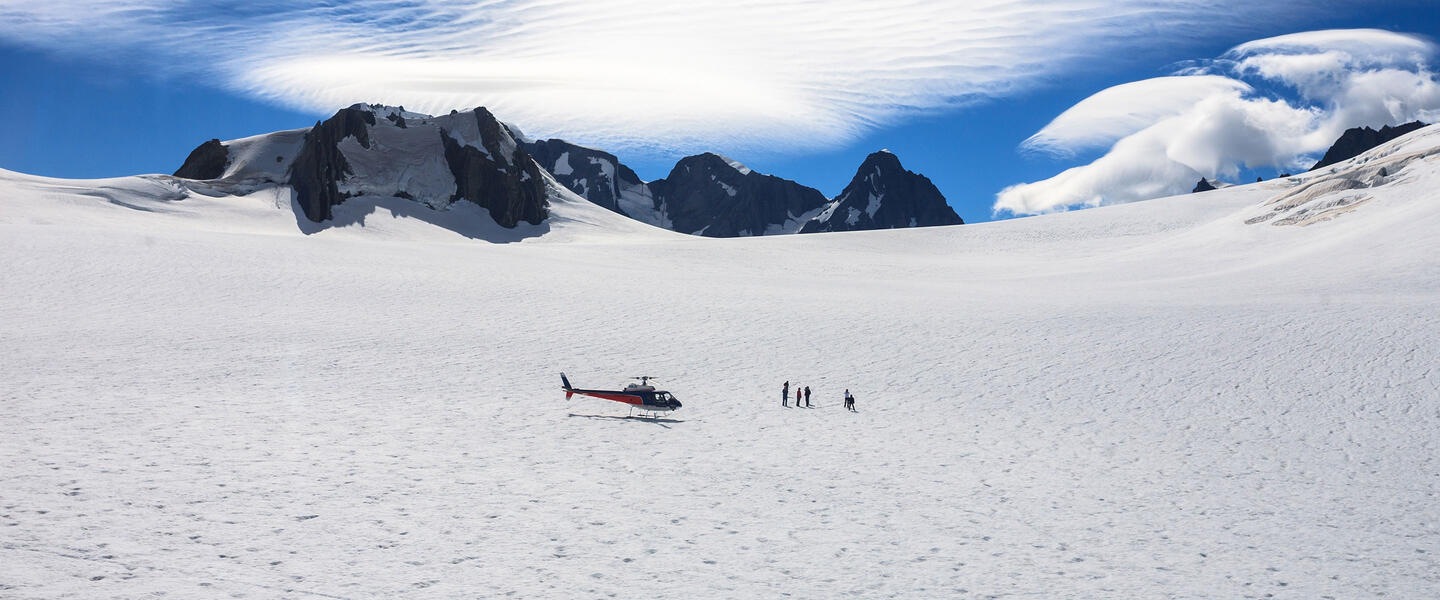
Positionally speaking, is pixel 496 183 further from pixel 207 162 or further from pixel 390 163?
pixel 207 162

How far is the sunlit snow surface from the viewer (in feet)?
39.6

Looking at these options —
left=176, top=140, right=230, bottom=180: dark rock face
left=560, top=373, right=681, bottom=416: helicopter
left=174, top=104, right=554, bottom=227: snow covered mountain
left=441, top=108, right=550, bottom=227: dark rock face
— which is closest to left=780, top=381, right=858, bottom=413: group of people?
left=560, top=373, right=681, bottom=416: helicopter

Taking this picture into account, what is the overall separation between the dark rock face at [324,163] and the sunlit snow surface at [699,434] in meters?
32.4

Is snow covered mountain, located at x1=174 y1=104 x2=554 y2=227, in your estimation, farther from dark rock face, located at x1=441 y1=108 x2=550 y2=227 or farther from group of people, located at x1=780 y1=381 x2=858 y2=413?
group of people, located at x1=780 y1=381 x2=858 y2=413

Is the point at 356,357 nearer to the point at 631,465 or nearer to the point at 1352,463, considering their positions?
the point at 631,465

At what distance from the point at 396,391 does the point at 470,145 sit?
77019 mm

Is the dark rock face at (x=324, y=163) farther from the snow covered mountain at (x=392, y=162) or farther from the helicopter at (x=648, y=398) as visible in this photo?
the helicopter at (x=648, y=398)

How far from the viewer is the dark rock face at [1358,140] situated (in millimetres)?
141500

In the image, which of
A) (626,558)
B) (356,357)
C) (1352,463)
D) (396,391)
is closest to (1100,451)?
(1352,463)

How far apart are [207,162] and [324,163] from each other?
21530mm

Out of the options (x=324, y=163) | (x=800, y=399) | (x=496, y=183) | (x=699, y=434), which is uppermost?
(x=324, y=163)

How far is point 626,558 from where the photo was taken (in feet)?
40.6

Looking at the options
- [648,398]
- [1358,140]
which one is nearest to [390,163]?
[648,398]

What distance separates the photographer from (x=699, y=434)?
19.7 m
